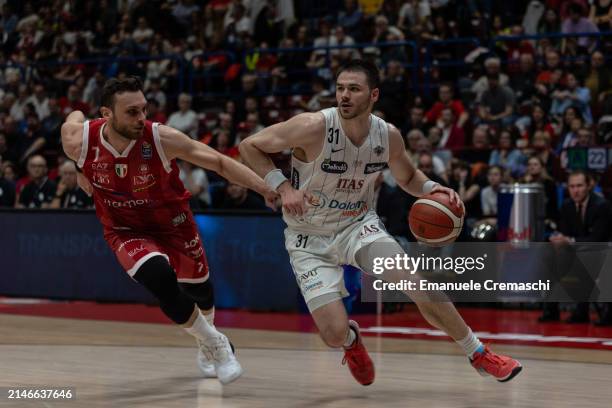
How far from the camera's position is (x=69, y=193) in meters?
14.8

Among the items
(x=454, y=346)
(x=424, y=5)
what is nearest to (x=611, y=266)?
(x=454, y=346)

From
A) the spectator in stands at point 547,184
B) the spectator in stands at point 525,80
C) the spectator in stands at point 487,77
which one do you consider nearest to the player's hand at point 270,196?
the spectator in stands at point 547,184

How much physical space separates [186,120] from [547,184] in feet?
21.4

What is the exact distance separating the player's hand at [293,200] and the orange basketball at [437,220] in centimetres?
77

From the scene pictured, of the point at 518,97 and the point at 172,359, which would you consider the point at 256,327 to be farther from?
the point at 518,97

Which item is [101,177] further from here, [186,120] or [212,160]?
[186,120]

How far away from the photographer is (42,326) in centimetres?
1150

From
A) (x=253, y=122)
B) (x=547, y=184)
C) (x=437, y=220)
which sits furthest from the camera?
(x=253, y=122)

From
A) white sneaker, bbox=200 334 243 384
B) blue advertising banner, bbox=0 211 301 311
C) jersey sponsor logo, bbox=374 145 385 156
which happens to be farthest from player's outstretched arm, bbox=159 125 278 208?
blue advertising banner, bbox=0 211 301 311

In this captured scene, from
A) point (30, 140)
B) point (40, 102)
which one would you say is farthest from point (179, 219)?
point (40, 102)

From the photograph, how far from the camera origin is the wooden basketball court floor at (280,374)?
22.0 ft

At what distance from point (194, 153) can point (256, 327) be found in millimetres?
4528

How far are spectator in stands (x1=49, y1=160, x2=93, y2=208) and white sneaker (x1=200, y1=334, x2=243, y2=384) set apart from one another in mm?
7305

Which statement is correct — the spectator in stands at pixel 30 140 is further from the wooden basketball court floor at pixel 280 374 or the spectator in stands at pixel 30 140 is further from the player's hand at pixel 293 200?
the player's hand at pixel 293 200
